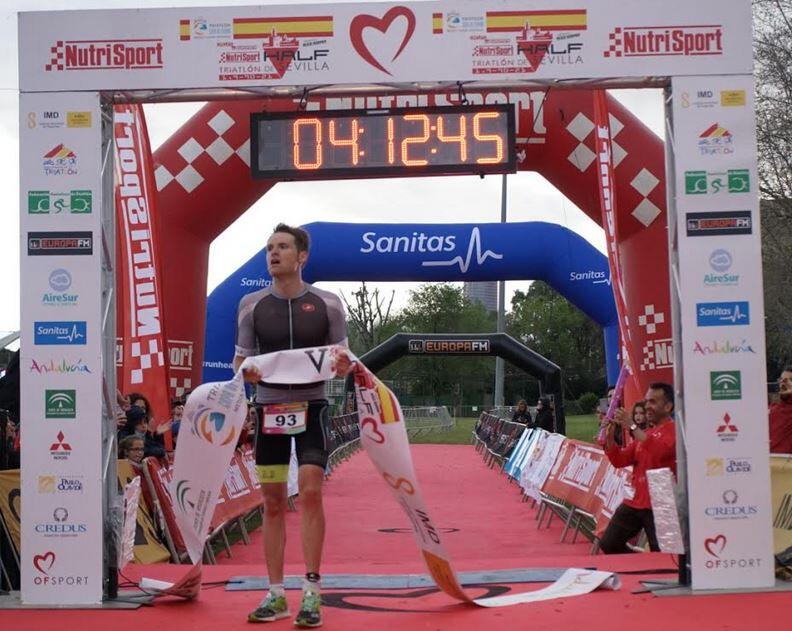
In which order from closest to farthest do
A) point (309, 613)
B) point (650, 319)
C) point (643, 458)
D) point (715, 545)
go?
point (309, 613), point (715, 545), point (643, 458), point (650, 319)

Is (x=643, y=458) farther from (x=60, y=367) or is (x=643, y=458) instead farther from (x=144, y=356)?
(x=144, y=356)

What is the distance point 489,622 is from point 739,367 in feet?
7.29

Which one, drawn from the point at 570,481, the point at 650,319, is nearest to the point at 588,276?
the point at 650,319

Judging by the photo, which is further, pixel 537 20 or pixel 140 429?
pixel 140 429

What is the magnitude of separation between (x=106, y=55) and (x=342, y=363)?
2.50 meters

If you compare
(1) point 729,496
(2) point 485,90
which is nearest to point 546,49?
(2) point 485,90

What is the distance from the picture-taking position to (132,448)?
957 centimetres

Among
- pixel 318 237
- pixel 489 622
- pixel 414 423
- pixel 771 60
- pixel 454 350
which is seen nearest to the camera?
pixel 489 622

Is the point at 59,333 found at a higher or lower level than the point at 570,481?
higher

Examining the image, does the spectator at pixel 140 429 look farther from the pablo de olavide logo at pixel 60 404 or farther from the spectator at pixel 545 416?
the spectator at pixel 545 416

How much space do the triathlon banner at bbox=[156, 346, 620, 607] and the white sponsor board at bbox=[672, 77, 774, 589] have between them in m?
0.92

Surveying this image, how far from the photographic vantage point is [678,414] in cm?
664

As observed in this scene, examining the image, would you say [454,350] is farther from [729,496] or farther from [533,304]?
[533,304]

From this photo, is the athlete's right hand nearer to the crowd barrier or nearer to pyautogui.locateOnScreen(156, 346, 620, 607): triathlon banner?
pyautogui.locateOnScreen(156, 346, 620, 607): triathlon banner
